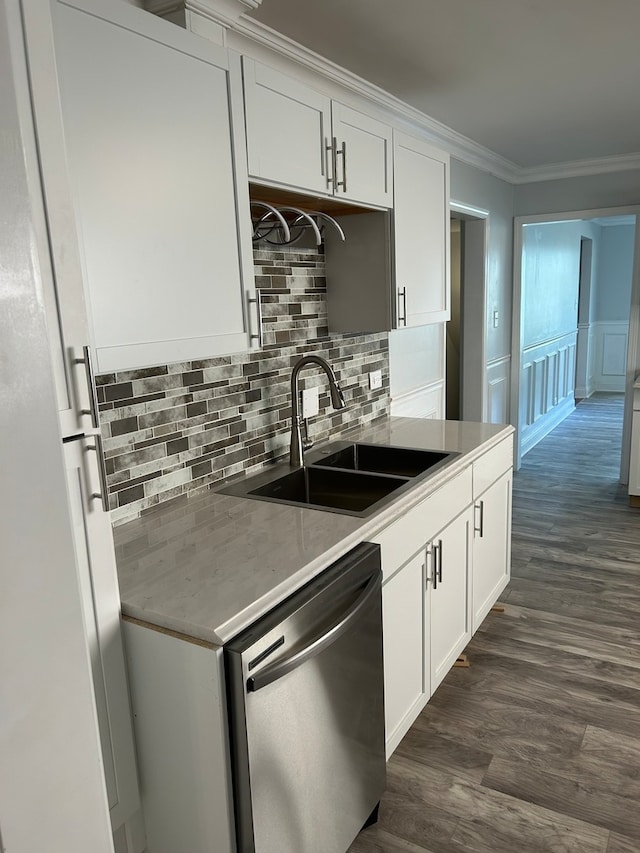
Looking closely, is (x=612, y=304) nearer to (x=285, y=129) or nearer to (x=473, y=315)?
(x=473, y=315)

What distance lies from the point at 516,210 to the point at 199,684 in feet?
16.1

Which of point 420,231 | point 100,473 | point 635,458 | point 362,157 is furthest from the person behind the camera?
point 635,458

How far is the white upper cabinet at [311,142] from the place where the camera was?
179cm

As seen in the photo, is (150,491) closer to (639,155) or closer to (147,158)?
(147,158)

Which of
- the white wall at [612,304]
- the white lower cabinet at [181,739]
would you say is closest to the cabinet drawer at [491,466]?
the white lower cabinet at [181,739]

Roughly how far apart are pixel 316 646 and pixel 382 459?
1.29 metres

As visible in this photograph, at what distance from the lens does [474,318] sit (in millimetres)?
4773

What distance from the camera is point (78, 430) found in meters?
1.22

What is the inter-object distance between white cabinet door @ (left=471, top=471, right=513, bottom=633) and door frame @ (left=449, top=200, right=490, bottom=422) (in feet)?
6.15

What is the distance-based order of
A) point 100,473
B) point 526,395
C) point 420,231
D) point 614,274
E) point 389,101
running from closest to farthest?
point 100,473
point 420,231
point 389,101
point 526,395
point 614,274

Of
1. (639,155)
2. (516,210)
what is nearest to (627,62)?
(639,155)

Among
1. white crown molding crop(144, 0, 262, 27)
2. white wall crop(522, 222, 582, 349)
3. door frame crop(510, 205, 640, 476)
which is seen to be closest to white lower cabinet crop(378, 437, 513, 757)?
white crown molding crop(144, 0, 262, 27)

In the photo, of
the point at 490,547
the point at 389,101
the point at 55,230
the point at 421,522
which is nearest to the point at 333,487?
the point at 421,522

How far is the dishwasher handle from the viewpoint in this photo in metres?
1.32
